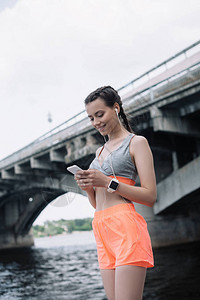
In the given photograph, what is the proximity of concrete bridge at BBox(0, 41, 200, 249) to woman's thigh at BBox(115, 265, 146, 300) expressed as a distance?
13.9 feet

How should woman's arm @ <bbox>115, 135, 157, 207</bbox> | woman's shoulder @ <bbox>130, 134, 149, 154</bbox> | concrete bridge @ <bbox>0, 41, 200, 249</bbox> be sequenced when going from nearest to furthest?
1. woman's arm @ <bbox>115, 135, 157, 207</bbox>
2. woman's shoulder @ <bbox>130, 134, 149, 154</bbox>
3. concrete bridge @ <bbox>0, 41, 200, 249</bbox>

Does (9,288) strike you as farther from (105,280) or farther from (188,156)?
(188,156)

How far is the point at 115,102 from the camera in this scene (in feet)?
6.82

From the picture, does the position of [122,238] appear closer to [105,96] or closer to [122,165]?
[122,165]

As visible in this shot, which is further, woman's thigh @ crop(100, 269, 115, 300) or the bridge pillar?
the bridge pillar

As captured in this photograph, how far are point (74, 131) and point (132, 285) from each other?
44.1 ft

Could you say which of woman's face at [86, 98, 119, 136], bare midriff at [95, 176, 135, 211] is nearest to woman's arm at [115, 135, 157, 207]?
Answer: bare midriff at [95, 176, 135, 211]

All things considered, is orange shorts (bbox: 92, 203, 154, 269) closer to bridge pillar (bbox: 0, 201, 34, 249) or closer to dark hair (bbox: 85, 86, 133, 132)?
dark hair (bbox: 85, 86, 133, 132)

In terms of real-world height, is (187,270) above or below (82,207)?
below

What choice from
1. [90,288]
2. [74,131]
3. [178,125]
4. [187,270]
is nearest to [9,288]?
[90,288]

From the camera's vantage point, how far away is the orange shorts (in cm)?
175

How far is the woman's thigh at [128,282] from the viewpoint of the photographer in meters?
1.70

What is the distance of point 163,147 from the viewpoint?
59.4 ft

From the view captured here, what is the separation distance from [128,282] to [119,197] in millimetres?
486
